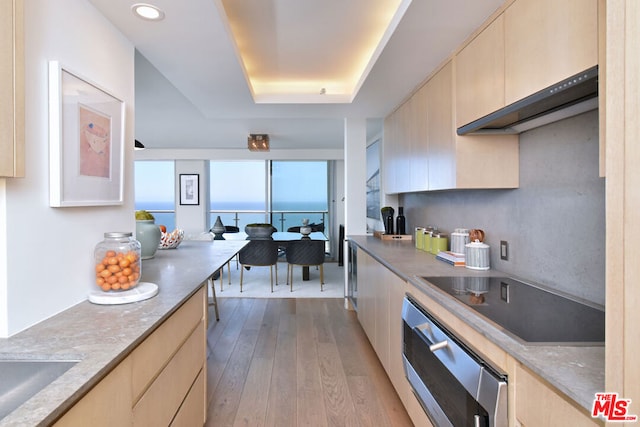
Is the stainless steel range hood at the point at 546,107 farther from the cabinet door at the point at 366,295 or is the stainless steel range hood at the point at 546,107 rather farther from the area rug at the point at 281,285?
the area rug at the point at 281,285

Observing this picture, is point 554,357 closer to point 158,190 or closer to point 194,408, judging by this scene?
point 194,408

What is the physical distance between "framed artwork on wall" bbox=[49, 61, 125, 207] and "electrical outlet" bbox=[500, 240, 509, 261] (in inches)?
87.3

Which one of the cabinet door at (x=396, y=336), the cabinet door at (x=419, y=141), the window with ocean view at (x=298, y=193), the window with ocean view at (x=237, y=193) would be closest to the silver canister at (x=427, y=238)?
the cabinet door at (x=419, y=141)

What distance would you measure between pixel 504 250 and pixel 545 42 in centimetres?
117

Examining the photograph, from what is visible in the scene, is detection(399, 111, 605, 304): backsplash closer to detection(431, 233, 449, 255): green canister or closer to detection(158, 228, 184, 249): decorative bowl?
detection(431, 233, 449, 255): green canister

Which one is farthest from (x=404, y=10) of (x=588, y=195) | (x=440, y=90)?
(x=588, y=195)

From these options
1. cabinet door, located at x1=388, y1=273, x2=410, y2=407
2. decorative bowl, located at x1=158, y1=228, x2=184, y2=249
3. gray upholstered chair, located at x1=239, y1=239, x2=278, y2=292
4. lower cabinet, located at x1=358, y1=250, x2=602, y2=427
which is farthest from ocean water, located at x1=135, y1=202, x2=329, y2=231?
cabinet door, located at x1=388, y1=273, x2=410, y2=407

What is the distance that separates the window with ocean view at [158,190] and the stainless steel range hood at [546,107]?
655cm

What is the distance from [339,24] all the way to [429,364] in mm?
2255

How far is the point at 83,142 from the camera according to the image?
4.62 feet

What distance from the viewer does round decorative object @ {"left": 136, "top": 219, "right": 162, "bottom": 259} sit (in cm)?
223

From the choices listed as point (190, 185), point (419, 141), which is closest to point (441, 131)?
point (419, 141)

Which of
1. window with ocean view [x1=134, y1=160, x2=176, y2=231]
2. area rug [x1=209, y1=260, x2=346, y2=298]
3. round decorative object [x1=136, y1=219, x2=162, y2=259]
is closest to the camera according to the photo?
round decorative object [x1=136, y1=219, x2=162, y2=259]

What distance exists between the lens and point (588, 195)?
55.7 inches
